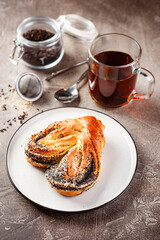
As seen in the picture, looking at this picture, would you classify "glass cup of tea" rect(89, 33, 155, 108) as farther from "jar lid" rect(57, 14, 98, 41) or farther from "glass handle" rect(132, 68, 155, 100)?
"jar lid" rect(57, 14, 98, 41)

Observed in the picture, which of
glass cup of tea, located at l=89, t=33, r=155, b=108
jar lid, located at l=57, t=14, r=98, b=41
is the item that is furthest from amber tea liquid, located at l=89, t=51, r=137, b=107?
jar lid, located at l=57, t=14, r=98, b=41

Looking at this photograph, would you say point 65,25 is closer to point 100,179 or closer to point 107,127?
point 107,127

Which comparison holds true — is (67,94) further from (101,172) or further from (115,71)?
(101,172)

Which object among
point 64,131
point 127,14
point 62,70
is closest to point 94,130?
point 64,131

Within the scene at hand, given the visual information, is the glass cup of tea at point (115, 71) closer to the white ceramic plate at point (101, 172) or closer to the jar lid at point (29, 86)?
the white ceramic plate at point (101, 172)

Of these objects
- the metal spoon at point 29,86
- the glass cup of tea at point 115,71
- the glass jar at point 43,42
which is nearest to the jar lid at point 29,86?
the metal spoon at point 29,86
